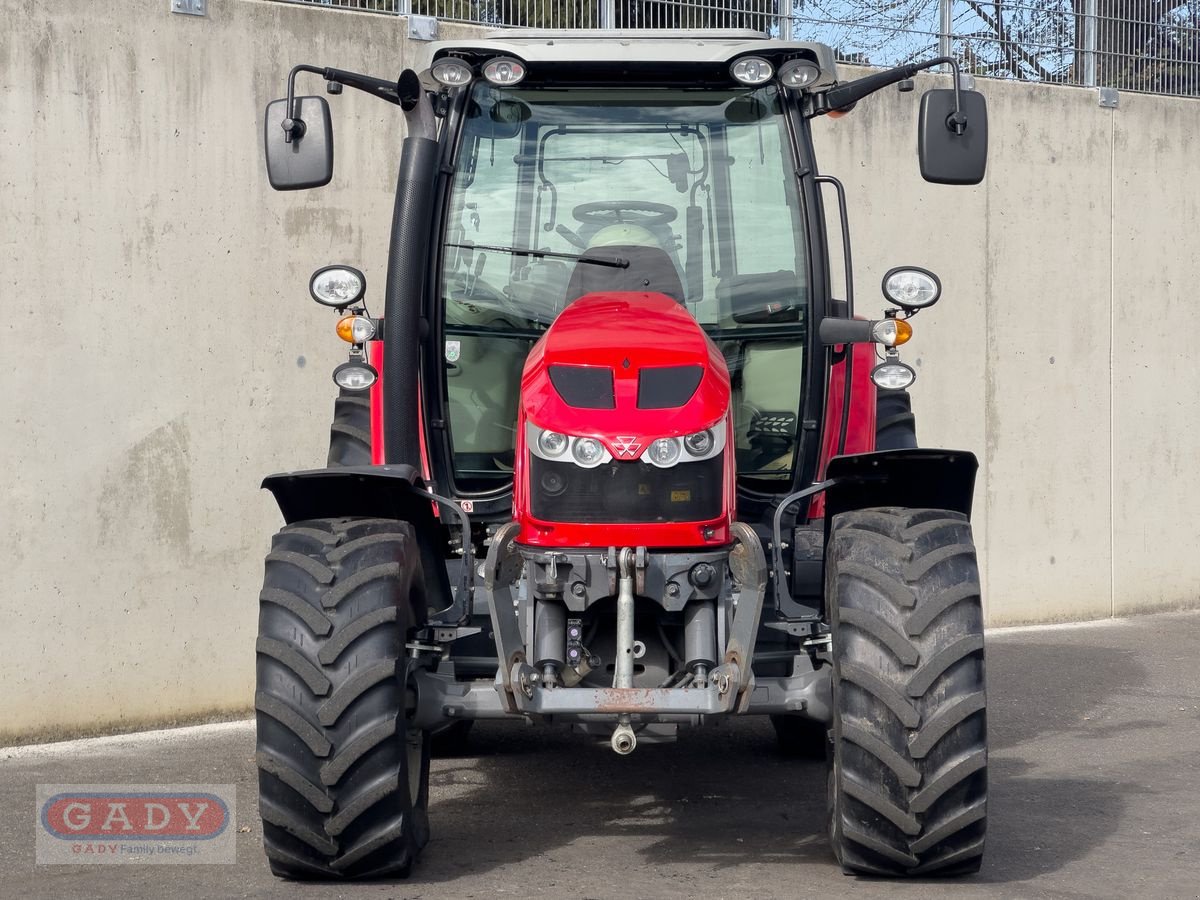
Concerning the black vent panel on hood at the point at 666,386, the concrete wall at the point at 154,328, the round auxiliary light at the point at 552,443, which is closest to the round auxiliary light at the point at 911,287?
the black vent panel on hood at the point at 666,386

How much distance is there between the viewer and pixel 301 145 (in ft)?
17.0

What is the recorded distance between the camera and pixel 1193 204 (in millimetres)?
10859

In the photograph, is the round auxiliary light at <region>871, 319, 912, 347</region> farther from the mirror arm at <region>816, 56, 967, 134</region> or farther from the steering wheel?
the steering wheel

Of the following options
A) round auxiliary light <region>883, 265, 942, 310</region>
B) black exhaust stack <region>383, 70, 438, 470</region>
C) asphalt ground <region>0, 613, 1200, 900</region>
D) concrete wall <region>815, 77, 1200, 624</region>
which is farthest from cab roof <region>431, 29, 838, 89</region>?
concrete wall <region>815, 77, 1200, 624</region>

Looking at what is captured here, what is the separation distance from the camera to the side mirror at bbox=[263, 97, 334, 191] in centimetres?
516

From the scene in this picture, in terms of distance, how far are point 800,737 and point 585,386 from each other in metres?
2.49

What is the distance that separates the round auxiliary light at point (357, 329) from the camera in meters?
5.38

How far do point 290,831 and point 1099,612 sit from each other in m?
7.13

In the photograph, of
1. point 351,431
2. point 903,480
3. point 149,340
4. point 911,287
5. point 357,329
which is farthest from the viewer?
point 149,340

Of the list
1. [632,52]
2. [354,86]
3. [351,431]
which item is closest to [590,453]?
[354,86]

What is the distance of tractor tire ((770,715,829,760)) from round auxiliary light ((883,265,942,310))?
197 cm

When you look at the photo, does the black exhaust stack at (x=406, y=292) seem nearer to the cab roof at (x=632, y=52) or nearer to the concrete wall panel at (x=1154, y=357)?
the cab roof at (x=632, y=52)

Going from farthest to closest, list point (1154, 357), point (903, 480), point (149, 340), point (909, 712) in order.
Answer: point (1154, 357) → point (149, 340) → point (903, 480) → point (909, 712)

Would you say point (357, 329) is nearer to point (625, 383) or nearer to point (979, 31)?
point (625, 383)
